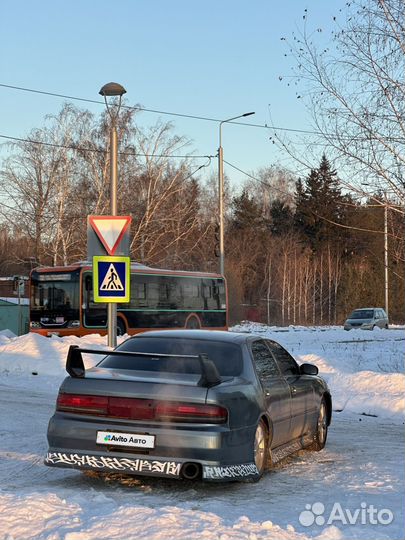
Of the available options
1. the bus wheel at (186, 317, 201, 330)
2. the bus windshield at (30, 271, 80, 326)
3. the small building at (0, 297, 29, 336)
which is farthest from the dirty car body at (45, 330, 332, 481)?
the small building at (0, 297, 29, 336)

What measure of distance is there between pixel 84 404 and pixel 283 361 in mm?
2565

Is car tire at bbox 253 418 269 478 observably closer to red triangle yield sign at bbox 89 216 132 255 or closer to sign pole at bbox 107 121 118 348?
red triangle yield sign at bbox 89 216 132 255

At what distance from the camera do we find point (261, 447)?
6914mm

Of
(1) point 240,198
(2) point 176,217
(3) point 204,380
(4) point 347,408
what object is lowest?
(4) point 347,408

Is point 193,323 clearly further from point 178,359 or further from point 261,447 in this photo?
point 261,447

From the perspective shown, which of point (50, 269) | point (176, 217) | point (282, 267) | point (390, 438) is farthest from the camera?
point (282, 267)

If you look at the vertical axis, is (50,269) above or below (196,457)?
above

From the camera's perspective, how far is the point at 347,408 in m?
12.6

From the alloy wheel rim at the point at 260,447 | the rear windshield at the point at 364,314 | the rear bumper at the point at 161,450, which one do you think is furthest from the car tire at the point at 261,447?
the rear windshield at the point at 364,314

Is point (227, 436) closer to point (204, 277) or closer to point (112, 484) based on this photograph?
point (112, 484)

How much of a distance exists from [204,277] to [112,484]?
2731cm

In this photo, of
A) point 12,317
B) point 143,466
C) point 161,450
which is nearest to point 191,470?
point 161,450

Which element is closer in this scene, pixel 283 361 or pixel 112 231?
pixel 283 361

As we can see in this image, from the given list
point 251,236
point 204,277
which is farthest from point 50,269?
point 251,236
